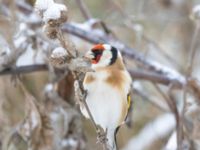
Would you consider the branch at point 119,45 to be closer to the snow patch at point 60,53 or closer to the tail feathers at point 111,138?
the tail feathers at point 111,138

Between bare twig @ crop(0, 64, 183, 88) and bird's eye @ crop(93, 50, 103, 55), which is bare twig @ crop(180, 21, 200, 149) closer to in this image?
bare twig @ crop(0, 64, 183, 88)

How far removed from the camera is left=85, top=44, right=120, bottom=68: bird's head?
154 cm

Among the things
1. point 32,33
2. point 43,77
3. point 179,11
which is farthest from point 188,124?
point 179,11

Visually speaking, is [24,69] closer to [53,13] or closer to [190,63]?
[190,63]

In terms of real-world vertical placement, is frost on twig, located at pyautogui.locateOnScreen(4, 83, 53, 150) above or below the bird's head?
below

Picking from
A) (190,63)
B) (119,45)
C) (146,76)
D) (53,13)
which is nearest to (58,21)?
(53,13)

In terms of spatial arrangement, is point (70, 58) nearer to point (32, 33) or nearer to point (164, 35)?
point (32, 33)

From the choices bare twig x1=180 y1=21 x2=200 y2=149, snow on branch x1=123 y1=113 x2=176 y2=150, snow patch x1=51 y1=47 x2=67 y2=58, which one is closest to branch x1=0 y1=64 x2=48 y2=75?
bare twig x1=180 y1=21 x2=200 y2=149

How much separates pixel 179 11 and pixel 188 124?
2.04 metres

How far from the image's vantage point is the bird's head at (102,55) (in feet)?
5.04

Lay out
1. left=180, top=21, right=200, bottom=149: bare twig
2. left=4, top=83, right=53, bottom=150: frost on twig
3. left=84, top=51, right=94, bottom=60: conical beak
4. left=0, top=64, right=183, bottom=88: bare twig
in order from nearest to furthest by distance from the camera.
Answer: left=84, top=51, right=94, bottom=60: conical beak → left=180, top=21, right=200, bottom=149: bare twig → left=4, top=83, right=53, bottom=150: frost on twig → left=0, top=64, right=183, bottom=88: bare twig

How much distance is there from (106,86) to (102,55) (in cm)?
9

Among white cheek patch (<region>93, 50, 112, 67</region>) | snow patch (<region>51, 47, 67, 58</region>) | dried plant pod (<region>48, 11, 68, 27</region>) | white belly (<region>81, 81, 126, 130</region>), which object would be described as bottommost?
white belly (<region>81, 81, 126, 130</region>)

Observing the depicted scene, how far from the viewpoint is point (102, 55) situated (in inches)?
61.1
